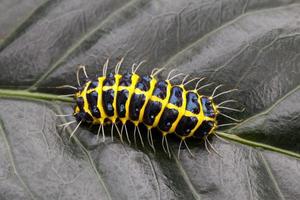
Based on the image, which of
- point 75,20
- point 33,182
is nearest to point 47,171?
point 33,182

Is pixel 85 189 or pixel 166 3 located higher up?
pixel 166 3

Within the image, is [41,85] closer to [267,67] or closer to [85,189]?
[85,189]

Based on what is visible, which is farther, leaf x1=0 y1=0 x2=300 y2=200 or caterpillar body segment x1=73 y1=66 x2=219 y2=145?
caterpillar body segment x1=73 y1=66 x2=219 y2=145

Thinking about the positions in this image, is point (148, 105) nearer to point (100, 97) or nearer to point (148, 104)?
point (148, 104)

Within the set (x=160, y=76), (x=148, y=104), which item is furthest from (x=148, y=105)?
(x=160, y=76)

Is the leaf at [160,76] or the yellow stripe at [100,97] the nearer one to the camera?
the leaf at [160,76]
